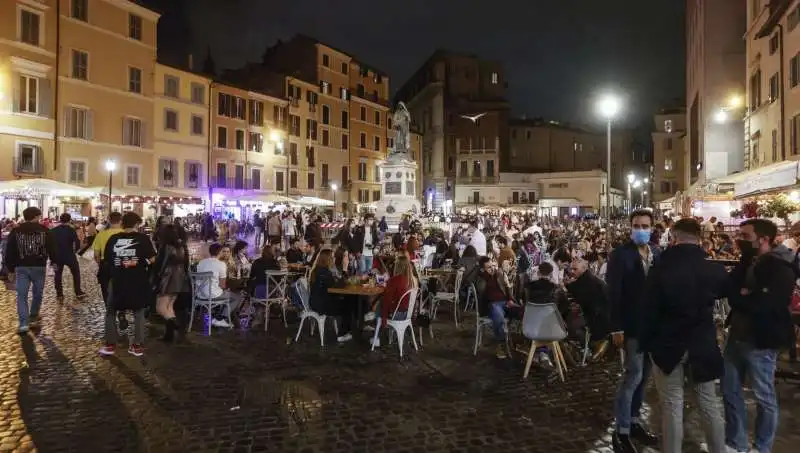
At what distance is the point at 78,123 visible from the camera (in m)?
32.8

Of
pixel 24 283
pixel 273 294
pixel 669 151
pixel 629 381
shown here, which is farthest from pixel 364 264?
pixel 669 151

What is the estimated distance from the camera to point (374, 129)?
62.1 metres

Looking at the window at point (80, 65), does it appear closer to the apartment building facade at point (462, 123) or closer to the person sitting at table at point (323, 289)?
the person sitting at table at point (323, 289)

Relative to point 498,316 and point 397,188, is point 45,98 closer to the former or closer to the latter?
point 397,188

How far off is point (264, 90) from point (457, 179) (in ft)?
94.3

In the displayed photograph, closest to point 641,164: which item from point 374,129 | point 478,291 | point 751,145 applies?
point 374,129

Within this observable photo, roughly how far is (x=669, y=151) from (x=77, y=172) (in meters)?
60.7

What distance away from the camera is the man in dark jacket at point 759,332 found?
4.46 meters

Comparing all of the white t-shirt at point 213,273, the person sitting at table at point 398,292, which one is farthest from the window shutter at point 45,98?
the person sitting at table at point 398,292

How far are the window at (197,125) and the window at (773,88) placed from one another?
3372 centimetres

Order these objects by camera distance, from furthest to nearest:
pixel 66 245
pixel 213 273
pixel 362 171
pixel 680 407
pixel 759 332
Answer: pixel 362 171
pixel 66 245
pixel 213 273
pixel 759 332
pixel 680 407

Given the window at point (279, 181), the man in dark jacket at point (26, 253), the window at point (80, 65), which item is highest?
the window at point (80, 65)

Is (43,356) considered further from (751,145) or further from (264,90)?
(264,90)

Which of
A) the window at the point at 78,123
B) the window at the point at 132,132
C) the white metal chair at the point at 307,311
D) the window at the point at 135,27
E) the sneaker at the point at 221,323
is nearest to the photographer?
the white metal chair at the point at 307,311
